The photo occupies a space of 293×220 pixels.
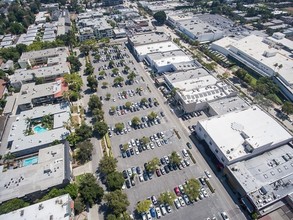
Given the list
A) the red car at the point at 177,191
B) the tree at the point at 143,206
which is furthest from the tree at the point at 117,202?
the red car at the point at 177,191

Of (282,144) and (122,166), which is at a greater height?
(122,166)

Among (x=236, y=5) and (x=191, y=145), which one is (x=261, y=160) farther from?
(x=236, y=5)

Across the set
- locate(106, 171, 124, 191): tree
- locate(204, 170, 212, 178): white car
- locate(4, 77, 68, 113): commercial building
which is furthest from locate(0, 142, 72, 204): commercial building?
locate(204, 170, 212, 178): white car

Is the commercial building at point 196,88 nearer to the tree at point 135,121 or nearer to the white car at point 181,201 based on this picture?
the tree at point 135,121

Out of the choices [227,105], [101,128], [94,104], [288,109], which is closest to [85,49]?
[94,104]

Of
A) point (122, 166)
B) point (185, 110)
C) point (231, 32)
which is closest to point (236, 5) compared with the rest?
point (231, 32)

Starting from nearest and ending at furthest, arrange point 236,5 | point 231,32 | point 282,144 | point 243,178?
point 243,178, point 282,144, point 231,32, point 236,5
